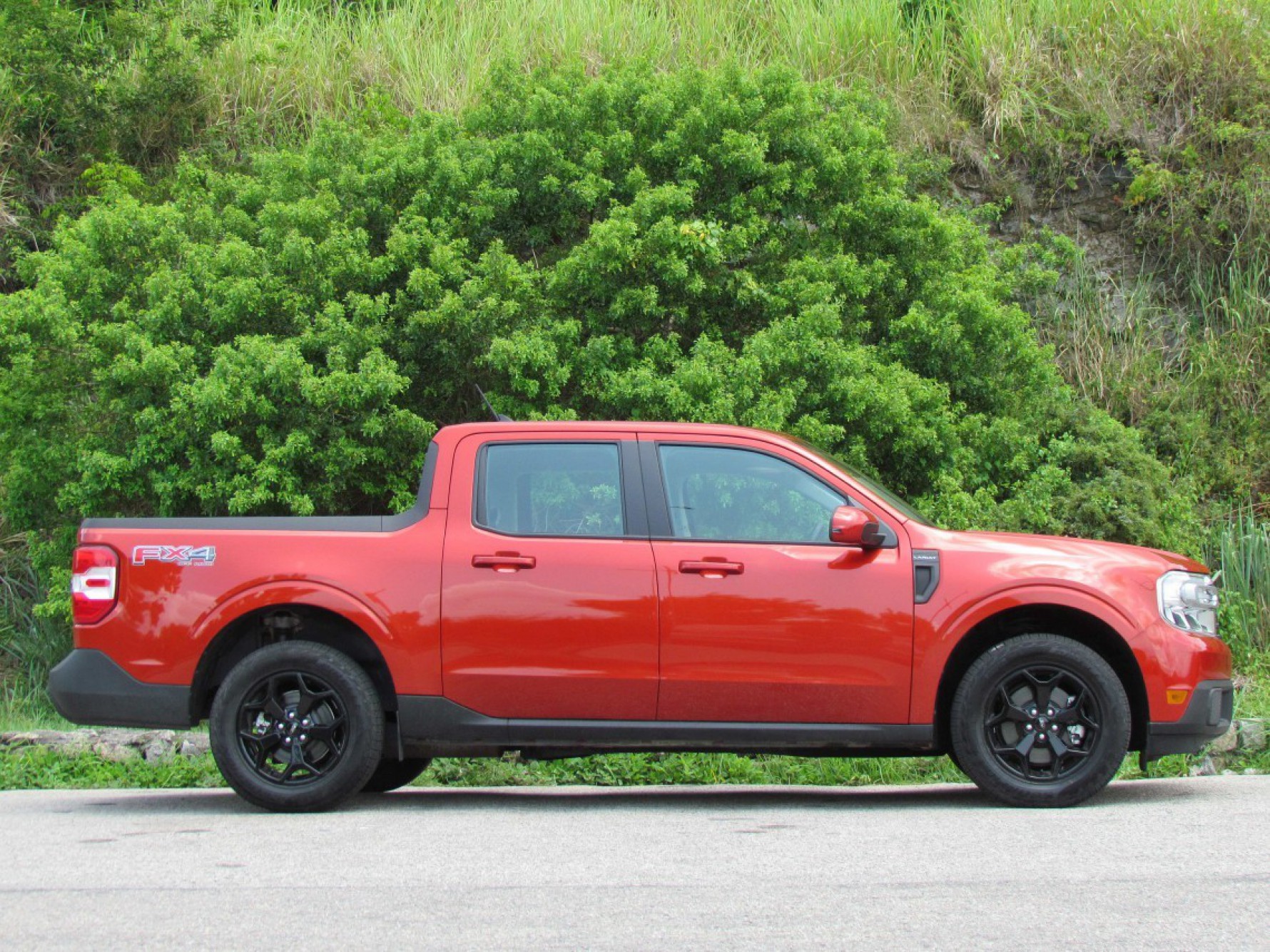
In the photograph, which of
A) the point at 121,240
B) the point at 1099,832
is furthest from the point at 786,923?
the point at 121,240

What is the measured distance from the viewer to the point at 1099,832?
235 inches

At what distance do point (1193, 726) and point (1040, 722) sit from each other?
71cm

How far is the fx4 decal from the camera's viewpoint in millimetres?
6988

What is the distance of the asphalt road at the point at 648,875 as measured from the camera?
4207 mm

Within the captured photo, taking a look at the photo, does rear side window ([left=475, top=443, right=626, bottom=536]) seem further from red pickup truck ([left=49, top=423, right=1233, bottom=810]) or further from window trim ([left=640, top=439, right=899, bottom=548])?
window trim ([left=640, top=439, right=899, bottom=548])

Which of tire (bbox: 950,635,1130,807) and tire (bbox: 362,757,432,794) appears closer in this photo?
tire (bbox: 950,635,1130,807)

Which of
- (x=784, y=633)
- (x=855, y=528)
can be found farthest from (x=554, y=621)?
(x=855, y=528)

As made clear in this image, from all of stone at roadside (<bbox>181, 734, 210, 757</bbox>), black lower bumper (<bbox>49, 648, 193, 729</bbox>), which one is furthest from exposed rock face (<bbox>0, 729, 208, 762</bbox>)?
black lower bumper (<bbox>49, 648, 193, 729</bbox>)

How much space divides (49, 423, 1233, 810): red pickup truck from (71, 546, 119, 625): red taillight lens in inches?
0.4

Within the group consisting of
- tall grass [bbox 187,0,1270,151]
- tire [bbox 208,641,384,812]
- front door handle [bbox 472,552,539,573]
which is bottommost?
tire [bbox 208,641,384,812]

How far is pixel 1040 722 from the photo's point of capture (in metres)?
6.77

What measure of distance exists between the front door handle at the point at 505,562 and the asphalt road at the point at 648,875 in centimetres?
119

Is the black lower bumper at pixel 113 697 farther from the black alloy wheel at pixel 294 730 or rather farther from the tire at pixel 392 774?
the tire at pixel 392 774

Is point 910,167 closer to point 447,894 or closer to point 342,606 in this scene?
point 342,606
